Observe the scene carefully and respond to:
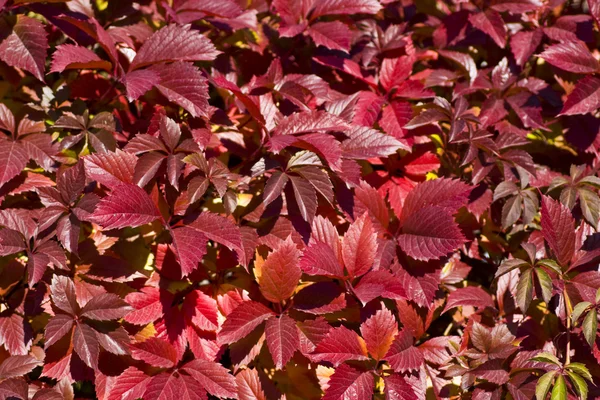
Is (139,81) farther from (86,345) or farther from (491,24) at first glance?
(491,24)

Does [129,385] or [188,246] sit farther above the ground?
→ [188,246]

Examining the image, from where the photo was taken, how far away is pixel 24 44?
1494 millimetres

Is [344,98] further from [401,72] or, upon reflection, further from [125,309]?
[125,309]

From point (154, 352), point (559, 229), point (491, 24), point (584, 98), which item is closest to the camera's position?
point (154, 352)

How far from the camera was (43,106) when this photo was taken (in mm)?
1619

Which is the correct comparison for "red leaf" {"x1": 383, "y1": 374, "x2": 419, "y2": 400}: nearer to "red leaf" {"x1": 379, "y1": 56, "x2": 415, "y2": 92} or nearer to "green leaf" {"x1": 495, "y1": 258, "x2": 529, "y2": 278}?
"green leaf" {"x1": 495, "y1": 258, "x2": 529, "y2": 278}

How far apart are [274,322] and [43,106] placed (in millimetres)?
829

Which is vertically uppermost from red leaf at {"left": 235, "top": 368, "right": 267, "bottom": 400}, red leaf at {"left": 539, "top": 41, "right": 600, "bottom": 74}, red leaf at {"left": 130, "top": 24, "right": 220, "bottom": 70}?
red leaf at {"left": 130, "top": 24, "right": 220, "bottom": 70}

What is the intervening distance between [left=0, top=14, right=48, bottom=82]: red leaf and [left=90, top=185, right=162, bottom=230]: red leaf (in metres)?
0.43

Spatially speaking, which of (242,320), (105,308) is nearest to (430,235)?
(242,320)

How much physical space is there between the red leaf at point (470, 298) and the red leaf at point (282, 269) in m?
0.41

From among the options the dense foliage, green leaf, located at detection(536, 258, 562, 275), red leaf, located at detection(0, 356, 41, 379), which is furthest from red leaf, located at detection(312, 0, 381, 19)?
red leaf, located at detection(0, 356, 41, 379)

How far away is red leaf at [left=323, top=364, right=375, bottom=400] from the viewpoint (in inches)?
50.8

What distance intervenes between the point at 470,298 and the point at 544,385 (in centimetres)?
32
